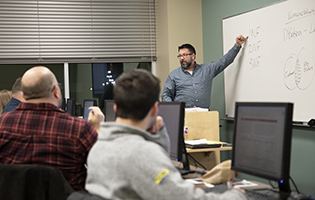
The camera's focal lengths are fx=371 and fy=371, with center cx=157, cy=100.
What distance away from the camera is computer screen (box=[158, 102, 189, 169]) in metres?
2.10

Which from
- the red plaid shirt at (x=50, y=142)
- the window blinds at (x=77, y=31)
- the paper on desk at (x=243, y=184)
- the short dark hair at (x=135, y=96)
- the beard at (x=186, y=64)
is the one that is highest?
the window blinds at (x=77, y=31)

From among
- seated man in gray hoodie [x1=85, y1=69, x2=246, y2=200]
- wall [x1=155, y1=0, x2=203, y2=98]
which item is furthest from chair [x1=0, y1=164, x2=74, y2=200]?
wall [x1=155, y1=0, x2=203, y2=98]

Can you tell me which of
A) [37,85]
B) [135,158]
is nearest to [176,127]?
[37,85]

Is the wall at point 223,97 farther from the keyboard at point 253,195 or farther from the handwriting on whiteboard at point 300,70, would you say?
the keyboard at point 253,195

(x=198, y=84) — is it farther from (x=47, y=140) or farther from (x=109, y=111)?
(x=47, y=140)

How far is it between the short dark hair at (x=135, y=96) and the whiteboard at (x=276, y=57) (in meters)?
2.40

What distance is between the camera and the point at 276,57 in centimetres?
370

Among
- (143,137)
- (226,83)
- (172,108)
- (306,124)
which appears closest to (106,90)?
(226,83)

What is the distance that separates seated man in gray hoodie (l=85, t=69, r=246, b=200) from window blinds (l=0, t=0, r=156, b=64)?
178 inches

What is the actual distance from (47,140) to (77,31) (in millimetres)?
3965

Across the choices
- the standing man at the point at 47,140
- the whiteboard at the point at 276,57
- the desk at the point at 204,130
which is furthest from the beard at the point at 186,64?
the standing man at the point at 47,140

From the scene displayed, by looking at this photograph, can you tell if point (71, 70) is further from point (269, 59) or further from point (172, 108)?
point (172, 108)

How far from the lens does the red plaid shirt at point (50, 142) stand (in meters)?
1.89

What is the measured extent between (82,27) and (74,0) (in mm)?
415
